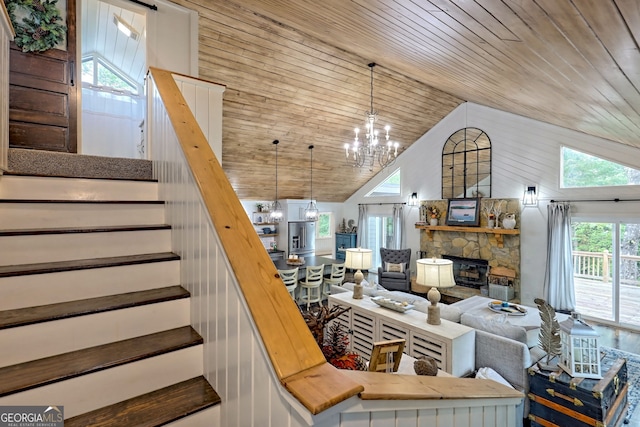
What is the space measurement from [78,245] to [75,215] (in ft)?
0.78

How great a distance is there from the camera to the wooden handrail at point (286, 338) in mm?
734

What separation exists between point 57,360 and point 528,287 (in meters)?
7.42

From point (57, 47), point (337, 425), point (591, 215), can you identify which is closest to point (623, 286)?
point (591, 215)

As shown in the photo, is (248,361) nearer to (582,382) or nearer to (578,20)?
(578,20)

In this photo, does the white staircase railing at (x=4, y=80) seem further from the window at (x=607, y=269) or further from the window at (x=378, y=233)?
the window at (x=378, y=233)

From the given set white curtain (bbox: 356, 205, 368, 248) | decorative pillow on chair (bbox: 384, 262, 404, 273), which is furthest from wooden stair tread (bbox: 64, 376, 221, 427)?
white curtain (bbox: 356, 205, 368, 248)

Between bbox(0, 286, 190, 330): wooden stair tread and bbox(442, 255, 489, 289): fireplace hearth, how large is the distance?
6.93m

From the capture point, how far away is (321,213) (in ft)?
32.4

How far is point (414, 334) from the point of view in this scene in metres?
3.06

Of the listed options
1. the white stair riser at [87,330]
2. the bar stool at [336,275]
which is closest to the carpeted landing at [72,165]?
the white stair riser at [87,330]

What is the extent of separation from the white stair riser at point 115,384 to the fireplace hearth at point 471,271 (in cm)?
696

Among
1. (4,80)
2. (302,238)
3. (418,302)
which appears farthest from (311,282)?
(4,80)

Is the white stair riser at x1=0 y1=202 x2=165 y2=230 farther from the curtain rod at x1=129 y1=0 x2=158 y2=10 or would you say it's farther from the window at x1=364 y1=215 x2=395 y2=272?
the window at x1=364 y1=215 x2=395 y2=272

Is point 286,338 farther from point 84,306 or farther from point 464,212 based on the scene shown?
point 464,212
